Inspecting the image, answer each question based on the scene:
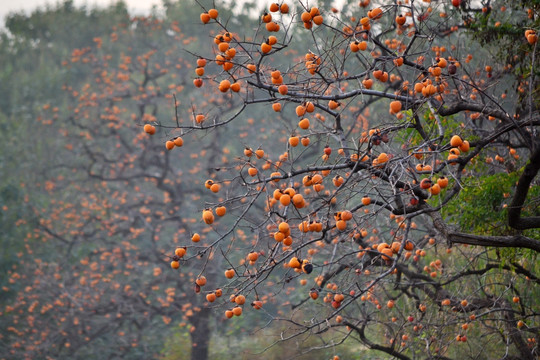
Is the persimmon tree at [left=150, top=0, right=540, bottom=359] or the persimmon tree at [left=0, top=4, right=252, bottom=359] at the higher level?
the persimmon tree at [left=0, top=4, right=252, bottom=359]

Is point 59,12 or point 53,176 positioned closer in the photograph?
point 53,176

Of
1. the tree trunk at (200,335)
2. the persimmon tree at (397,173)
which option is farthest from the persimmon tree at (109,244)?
the persimmon tree at (397,173)

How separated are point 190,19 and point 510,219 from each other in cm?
1429

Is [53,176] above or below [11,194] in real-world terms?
above

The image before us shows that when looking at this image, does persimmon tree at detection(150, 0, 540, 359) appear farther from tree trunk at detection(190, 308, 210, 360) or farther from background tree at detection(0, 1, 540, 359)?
tree trunk at detection(190, 308, 210, 360)

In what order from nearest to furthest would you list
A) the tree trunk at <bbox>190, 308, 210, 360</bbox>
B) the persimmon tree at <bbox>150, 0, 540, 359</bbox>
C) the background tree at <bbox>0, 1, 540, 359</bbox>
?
1. the persimmon tree at <bbox>150, 0, 540, 359</bbox>
2. the background tree at <bbox>0, 1, 540, 359</bbox>
3. the tree trunk at <bbox>190, 308, 210, 360</bbox>

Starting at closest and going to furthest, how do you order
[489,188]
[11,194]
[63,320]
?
1. [489,188]
2. [63,320]
3. [11,194]

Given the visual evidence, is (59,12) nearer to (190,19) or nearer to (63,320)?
(190,19)

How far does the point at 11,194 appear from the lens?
11578 mm

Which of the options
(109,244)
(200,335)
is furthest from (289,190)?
(109,244)

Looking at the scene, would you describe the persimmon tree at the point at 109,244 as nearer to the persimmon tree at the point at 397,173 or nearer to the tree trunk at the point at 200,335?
the tree trunk at the point at 200,335

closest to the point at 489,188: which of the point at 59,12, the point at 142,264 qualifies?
the point at 142,264

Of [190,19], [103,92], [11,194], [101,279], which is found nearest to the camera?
[101,279]

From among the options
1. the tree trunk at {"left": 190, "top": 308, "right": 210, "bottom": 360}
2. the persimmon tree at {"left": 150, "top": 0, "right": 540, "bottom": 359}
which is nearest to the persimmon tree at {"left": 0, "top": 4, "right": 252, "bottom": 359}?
the tree trunk at {"left": 190, "top": 308, "right": 210, "bottom": 360}
